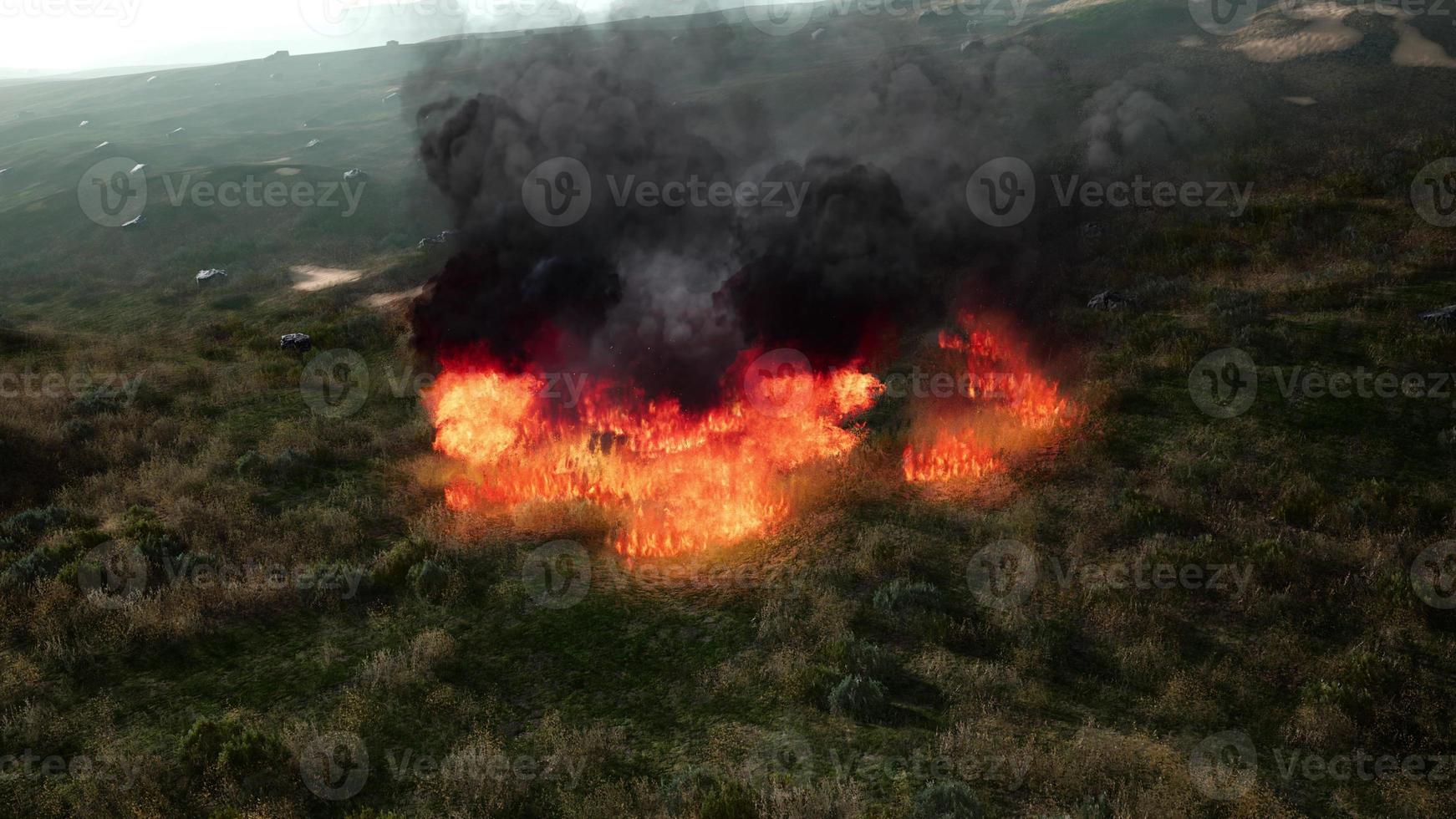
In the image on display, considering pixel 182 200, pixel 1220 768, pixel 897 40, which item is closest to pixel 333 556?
pixel 1220 768

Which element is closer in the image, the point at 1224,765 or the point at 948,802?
the point at 948,802

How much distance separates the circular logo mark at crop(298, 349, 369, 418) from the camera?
21.5 m

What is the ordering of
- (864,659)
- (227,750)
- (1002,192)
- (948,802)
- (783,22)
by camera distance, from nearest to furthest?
1. (948,802)
2. (227,750)
3. (864,659)
4. (1002,192)
5. (783,22)

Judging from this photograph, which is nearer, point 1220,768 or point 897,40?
point 1220,768

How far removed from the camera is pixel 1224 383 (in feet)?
60.5

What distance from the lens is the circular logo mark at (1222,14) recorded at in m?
53.9

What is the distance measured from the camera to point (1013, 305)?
25.0m

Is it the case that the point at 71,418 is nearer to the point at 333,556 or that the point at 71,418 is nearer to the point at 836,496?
the point at 333,556

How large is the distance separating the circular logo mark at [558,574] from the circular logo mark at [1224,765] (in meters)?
9.14

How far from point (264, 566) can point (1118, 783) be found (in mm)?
13746

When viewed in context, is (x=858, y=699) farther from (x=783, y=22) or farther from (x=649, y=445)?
(x=783, y=22)

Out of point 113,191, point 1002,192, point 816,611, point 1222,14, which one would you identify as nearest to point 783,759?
point 816,611

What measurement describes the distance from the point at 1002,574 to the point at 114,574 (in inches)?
603

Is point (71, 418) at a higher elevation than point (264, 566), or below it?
higher
